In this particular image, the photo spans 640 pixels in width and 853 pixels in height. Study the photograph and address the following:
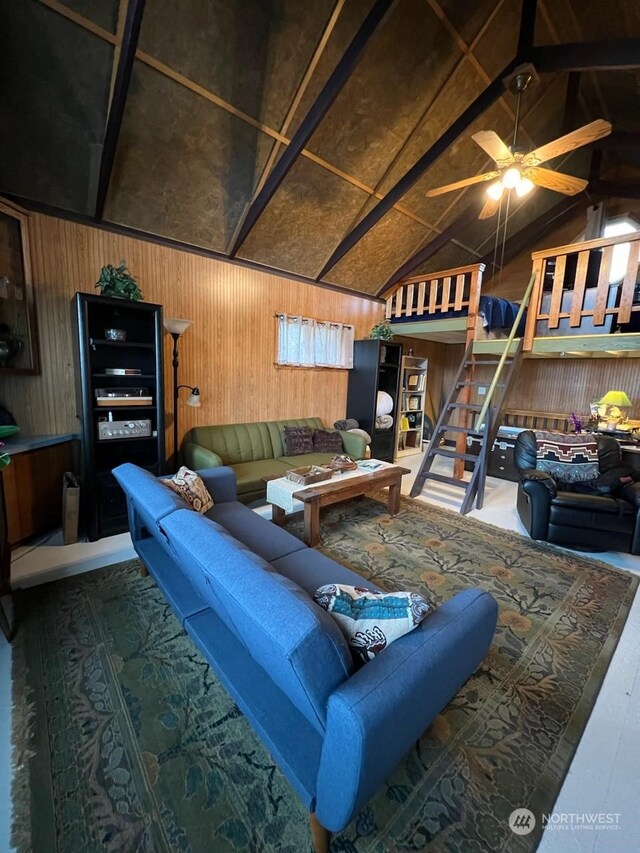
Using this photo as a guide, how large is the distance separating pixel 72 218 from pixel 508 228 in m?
6.11

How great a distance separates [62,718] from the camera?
1.38m

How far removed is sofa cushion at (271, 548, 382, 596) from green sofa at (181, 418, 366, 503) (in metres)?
1.41

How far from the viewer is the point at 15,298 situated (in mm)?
2568

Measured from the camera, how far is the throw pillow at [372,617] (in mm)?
1026

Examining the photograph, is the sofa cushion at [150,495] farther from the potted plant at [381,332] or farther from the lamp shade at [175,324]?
the potted plant at [381,332]

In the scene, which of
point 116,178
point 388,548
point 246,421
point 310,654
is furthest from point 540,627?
point 116,178

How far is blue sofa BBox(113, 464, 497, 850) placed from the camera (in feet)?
2.69

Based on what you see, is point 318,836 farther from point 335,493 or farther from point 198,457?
point 198,457

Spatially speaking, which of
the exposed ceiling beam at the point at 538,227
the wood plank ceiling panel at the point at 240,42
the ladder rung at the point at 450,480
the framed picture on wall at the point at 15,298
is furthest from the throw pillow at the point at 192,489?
the exposed ceiling beam at the point at 538,227

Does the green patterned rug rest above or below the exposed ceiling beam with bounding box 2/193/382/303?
below

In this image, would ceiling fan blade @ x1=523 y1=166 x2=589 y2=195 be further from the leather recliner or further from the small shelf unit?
the small shelf unit

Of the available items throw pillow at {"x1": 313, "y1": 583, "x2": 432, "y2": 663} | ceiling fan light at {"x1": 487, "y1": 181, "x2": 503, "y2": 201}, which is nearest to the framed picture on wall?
throw pillow at {"x1": 313, "y1": 583, "x2": 432, "y2": 663}

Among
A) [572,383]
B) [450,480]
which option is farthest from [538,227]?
[450,480]
